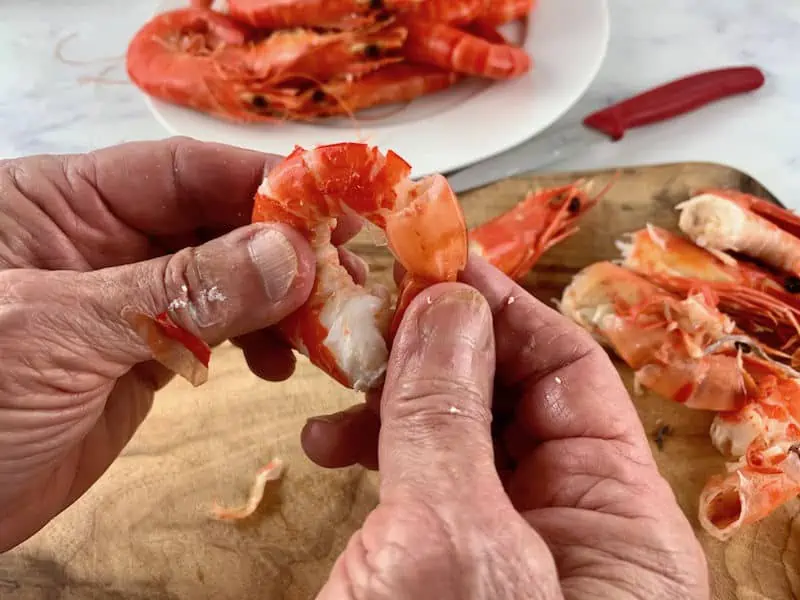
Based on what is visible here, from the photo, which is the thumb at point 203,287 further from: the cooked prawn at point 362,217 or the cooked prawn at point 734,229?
the cooked prawn at point 734,229

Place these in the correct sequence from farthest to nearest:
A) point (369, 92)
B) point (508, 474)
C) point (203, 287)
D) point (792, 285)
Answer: point (369, 92)
point (792, 285)
point (508, 474)
point (203, 287)

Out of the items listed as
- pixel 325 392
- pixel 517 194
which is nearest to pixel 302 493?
pixel 325 392

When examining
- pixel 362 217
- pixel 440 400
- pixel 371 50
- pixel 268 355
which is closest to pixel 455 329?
pixel 440 400

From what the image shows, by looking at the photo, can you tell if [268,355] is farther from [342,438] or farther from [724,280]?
[724,280]

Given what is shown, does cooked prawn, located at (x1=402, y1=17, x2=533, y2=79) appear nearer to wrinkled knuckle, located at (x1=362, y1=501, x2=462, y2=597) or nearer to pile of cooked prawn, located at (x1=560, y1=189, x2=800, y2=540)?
pile of cooked prawn, located at (x1=560, y1=189, x2=800, y2=540)

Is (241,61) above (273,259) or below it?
below
